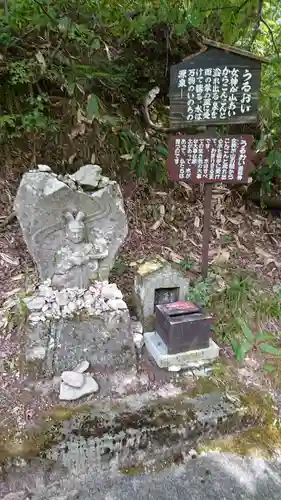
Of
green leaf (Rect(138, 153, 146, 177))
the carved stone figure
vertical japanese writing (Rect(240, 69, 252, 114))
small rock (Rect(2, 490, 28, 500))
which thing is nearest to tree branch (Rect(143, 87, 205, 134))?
green leaf (Rect(138, 153, 146, 177))

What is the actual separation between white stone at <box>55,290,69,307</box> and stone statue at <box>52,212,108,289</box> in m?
0.10

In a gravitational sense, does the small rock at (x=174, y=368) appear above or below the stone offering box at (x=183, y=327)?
below

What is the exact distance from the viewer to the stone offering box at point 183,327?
2.68 m

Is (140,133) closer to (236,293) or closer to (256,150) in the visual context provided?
(256,150)

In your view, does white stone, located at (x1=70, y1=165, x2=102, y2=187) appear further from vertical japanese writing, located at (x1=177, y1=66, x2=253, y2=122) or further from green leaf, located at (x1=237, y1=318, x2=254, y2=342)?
green leaf, located at (x1=237, y1=318, x2=254, y2=342)

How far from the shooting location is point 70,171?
416 cm

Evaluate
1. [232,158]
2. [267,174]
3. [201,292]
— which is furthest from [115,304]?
[267,174]

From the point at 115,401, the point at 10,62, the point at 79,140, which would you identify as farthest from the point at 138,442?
the point at 10,62

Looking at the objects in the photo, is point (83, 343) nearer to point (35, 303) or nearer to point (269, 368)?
point (35, 303)

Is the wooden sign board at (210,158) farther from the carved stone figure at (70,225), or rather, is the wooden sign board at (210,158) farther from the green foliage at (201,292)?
the green foliage at (201,292)

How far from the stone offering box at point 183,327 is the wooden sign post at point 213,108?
1.17m

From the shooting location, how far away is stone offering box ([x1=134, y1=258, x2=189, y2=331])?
9.77ft

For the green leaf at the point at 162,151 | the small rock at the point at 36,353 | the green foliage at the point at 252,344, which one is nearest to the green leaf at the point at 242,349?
the green foliage at the point at 252,344

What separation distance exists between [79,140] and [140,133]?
2.48ft
